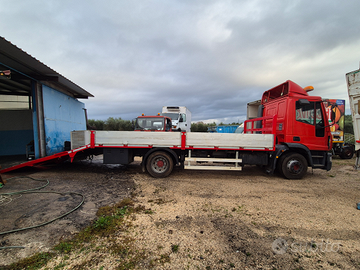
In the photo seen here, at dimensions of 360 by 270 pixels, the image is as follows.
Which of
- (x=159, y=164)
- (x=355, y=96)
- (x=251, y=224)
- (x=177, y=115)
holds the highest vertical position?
(x=177, y=115)

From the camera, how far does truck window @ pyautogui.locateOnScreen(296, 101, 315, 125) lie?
17.6 ft

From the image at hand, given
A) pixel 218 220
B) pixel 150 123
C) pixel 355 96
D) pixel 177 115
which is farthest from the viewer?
pixel 177 115

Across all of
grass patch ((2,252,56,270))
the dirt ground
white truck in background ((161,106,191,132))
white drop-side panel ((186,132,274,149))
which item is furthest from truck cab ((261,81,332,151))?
white truck in background ((161,106,191,132))

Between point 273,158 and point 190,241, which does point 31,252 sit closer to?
point 190,241

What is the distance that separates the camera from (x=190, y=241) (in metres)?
2.36

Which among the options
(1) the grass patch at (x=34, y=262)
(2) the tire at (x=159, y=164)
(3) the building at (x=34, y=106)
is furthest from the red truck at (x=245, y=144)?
(1) the grass patch at (x=34, y=262)

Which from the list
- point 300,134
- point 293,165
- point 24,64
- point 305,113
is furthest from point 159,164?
point 24,64

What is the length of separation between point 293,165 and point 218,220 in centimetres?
405

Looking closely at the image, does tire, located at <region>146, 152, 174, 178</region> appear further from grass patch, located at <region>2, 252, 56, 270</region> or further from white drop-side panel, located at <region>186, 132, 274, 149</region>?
grass patch, located at <region>2, 252, 56, 270</region>

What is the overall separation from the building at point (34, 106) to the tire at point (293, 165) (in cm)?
892

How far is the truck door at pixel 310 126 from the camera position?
5367mm

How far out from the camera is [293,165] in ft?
17.9

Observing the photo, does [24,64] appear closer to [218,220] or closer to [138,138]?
[138,138]

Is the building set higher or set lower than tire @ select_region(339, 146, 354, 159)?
higher
